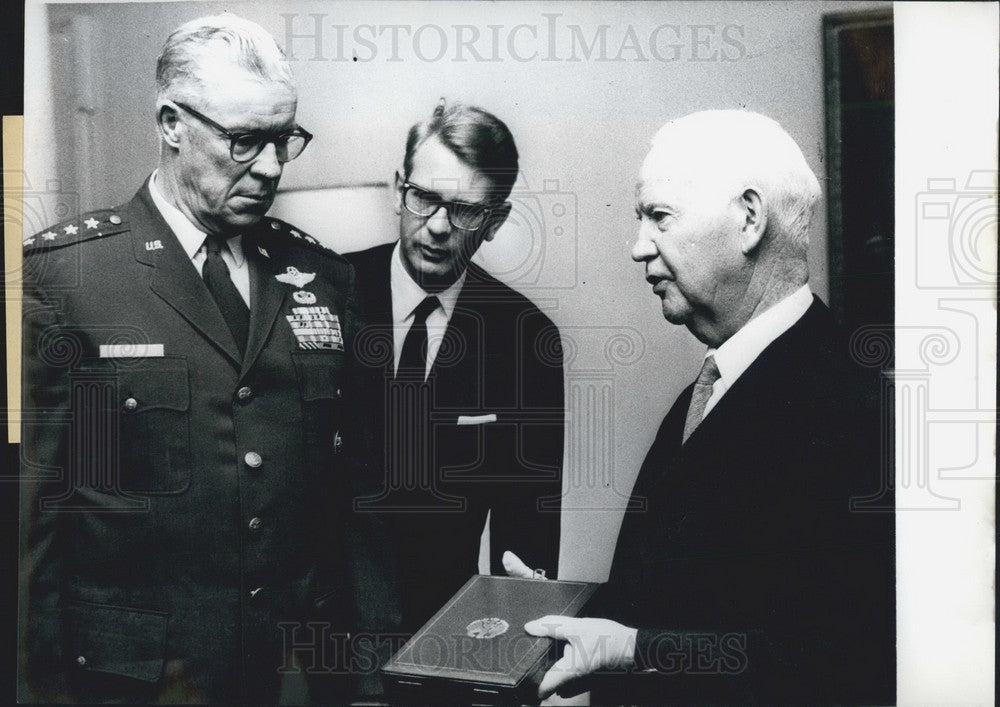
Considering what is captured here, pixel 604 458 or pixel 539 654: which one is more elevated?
pixel 604 458

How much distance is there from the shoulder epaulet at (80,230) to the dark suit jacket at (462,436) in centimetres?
80

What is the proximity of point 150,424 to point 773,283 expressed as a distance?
2115mm

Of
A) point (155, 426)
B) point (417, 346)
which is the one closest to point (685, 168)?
point (417, 346)

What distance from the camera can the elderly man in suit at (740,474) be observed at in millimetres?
3215

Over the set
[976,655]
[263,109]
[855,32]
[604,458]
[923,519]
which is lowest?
[976,655]

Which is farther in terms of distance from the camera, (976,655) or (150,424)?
(976,655)

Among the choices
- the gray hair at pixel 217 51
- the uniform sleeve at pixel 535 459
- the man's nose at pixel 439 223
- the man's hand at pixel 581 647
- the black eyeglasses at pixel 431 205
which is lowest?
the man's hand at pixel 581 647

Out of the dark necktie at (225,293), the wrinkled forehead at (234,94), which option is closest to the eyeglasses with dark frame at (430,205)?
the wrinkled forehead at (234,94)

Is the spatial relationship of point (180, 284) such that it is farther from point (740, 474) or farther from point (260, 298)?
point (740, 474)

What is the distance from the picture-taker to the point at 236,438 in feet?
10.2

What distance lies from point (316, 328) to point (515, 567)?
3.47 feet

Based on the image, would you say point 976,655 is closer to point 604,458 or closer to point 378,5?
point 604,458

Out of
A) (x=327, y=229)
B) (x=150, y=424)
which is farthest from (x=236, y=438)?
(x=327, y=229)

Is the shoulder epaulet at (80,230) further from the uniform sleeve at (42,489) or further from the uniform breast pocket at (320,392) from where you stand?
the uniform breast pocket at (320,392)
